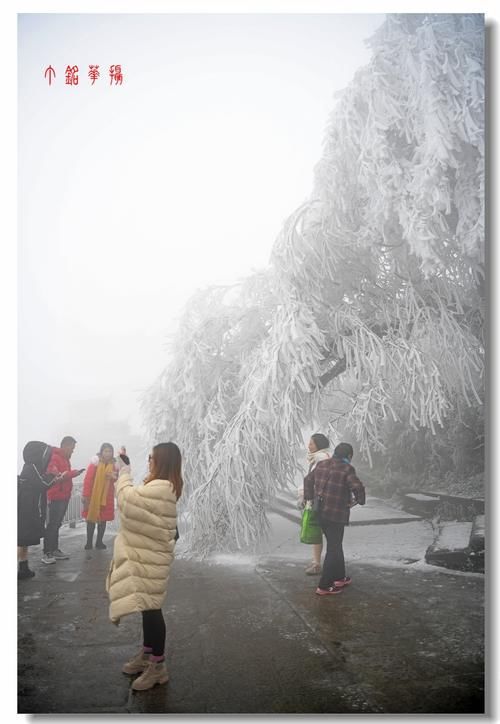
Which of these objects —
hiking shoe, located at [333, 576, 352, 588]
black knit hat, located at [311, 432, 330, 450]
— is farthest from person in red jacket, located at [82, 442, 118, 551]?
hiking shoe, located at [333, 576, 352, 588]

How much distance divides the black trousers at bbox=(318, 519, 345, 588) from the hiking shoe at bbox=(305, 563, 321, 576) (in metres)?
0.19

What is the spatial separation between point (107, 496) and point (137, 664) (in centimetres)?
123

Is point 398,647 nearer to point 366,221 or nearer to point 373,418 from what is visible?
point 373,418

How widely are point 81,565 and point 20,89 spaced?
10.5ft

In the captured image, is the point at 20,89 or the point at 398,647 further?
the point at 20,89

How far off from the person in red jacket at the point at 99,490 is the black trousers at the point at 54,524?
0.16m

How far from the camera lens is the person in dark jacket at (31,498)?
3.58m

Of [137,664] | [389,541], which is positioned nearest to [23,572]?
[137,664]

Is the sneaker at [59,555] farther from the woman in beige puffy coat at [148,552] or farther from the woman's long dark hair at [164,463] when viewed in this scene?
the woman's long dark hair at [164,463]

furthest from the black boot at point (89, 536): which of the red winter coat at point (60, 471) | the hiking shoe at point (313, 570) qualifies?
the hiking shoe at point (313, 570)

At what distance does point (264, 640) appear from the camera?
3129 millimetres

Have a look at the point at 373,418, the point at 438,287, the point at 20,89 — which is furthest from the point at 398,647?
the point at 20,89

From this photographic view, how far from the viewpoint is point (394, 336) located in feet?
13.3

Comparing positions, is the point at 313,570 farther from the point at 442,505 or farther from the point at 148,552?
the point at 442,505
